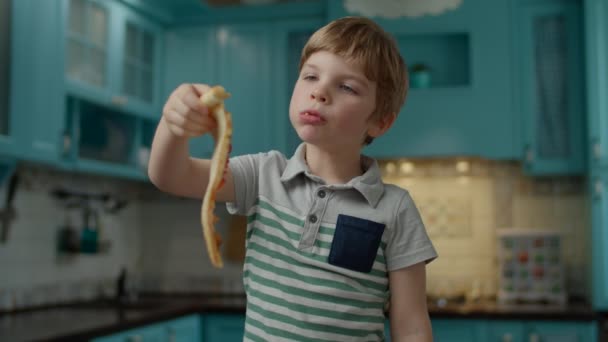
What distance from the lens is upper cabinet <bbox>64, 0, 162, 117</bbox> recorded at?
2898 mm

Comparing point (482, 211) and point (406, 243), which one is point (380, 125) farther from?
point (482, 211)

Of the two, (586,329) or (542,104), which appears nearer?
(586,329)

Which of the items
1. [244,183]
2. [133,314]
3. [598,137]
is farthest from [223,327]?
[244,183]

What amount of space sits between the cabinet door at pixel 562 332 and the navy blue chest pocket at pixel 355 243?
217cm

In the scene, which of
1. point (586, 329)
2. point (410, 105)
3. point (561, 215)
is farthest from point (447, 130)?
point (586, 329)

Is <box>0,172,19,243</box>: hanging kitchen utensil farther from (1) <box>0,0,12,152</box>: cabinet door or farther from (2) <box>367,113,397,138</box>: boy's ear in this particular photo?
(2) <box>367,113,397,138</box>: boy's ear

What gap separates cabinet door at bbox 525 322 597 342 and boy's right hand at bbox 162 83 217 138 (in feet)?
8.06

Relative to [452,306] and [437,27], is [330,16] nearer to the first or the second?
[437,27]

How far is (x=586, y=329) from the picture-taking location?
2.88 meters

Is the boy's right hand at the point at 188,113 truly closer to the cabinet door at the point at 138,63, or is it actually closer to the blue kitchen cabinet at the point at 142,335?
the blue kitchen cabinet at the point at 142,335

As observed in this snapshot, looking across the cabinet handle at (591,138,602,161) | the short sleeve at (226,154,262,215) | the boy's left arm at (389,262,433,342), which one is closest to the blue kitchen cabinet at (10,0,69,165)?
the short sleeve at (226,154,262,215)

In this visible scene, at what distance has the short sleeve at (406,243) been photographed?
1.00 meters

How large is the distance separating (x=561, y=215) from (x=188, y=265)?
2.07 meters

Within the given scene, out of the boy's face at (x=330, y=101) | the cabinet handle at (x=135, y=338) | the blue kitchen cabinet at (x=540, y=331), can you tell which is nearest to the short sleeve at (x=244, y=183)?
the boy's face at (x=330, y=101)
